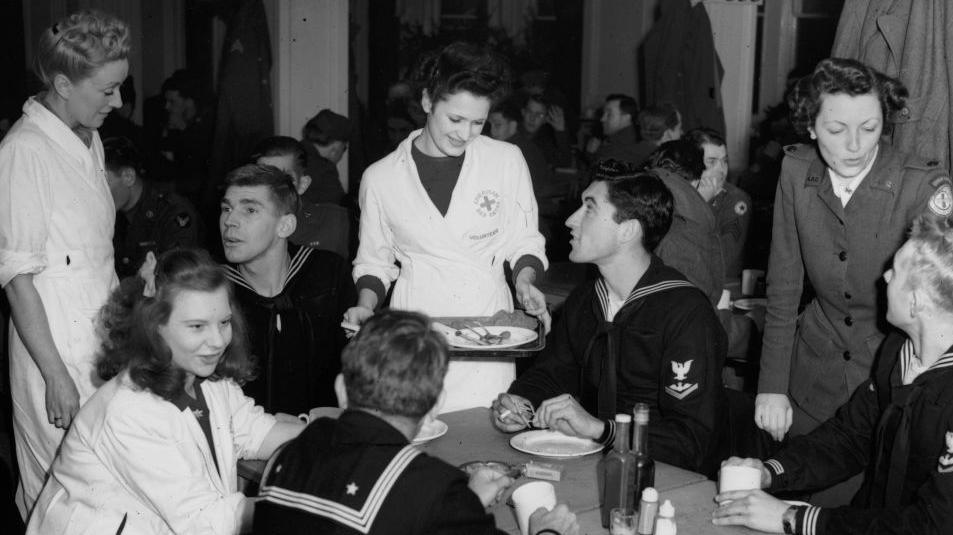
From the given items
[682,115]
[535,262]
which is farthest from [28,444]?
[682,115]

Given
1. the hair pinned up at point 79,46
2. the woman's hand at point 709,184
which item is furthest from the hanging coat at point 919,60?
the hair pinned up at point 79,46

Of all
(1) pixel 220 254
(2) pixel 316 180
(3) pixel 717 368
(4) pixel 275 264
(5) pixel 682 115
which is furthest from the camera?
(5) pixel 682 115

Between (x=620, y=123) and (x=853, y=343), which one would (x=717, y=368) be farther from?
(x=620, y=123)

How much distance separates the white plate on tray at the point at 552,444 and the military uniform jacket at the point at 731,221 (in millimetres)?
3063

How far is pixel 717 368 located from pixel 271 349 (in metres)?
1.46

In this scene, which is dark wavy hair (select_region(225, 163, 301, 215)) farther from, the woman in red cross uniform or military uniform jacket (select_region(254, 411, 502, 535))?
military uniform jacket (select_region(254, 411, 502, 535))

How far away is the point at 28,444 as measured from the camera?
10.4 feet

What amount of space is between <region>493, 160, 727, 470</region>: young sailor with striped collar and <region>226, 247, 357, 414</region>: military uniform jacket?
2.43ft

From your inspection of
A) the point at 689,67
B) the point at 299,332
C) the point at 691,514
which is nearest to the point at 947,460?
the point at 691,514

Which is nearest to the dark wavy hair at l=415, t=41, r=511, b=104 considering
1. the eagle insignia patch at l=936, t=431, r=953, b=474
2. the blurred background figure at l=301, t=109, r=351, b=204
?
the eagle insignia patch at l=936, t=431, r=953, b=474

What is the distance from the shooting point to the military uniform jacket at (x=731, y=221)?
5809mm

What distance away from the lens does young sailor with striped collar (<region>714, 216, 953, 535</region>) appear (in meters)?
2.26

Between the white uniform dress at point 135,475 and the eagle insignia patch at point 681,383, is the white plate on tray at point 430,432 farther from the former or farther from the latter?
the eagle insignia patch at point 681,383

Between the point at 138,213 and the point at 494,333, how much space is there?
271cm
